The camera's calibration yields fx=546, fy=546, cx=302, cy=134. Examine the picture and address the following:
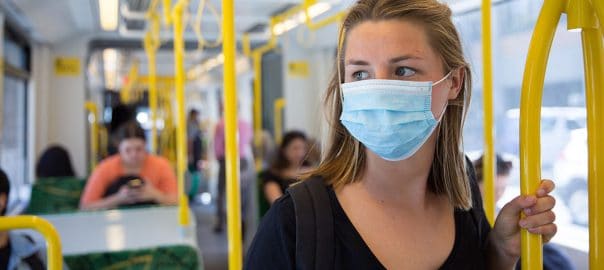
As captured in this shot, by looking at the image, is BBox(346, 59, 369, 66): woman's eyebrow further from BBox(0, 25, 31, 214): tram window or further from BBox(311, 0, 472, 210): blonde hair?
BBox(0, 25, 31, 214): tram window

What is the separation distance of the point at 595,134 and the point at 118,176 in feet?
9.68

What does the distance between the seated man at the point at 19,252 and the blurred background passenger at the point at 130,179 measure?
1284 millimetres

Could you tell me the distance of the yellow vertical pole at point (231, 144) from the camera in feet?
3.94

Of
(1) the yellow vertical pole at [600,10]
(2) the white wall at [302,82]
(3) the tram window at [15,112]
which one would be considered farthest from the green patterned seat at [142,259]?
(2) the white wall at [302,82]

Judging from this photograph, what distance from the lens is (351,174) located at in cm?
102

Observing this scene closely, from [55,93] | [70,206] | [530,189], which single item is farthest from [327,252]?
[55,93]

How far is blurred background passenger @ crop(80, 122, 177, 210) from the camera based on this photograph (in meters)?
3.20

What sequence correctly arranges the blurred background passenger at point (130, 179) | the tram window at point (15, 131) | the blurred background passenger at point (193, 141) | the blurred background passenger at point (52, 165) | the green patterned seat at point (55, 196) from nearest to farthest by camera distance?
the blurred background passenger at point (130, 179) < the green patterned seat at point (55, 196) < the blurred background passenger at point (52, 165) < the tram window at point (15, 131) < the blurred background passenger at point (193, 141)

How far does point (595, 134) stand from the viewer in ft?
2.99

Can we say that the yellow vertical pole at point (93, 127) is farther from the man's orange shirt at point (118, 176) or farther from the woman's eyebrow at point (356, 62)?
the woman's eyebrow at point (356, 62)

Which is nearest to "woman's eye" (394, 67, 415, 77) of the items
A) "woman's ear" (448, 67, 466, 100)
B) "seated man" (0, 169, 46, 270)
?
"woman's ear" (448, 67, 466, 100)

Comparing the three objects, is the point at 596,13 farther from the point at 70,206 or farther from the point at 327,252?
the point at 70,206

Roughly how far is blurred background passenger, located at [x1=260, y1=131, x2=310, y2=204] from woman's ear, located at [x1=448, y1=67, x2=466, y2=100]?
8.26 ft

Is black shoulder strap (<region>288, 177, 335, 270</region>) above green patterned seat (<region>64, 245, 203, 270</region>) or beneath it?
above
